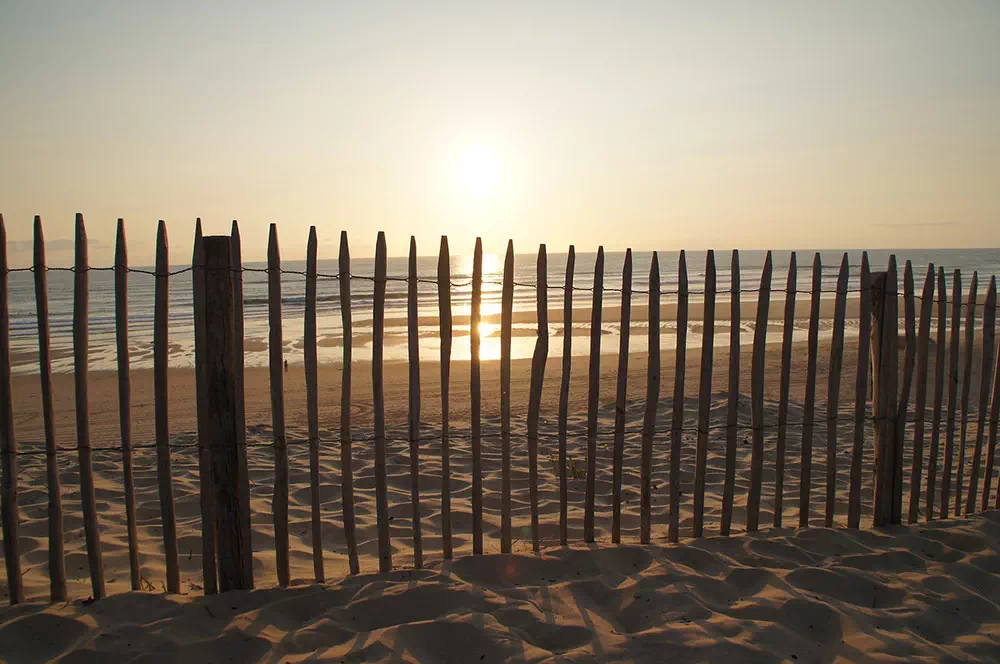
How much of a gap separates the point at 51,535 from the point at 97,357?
1209 centimetres

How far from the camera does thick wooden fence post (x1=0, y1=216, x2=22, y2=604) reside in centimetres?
346

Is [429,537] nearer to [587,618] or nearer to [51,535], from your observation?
[587,618]

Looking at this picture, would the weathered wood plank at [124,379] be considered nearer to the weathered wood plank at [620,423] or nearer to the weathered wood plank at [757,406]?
the weathered wood plank at [620,423]

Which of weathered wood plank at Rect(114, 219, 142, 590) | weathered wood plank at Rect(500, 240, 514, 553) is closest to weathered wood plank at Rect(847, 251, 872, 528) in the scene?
weathered wood plank at Rect(500, 240, 514, 553)

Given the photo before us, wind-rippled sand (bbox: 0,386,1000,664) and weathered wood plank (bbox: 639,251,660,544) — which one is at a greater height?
weathered wood plank (bbox: 639,251,660,544)

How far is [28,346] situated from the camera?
15953 millimetres

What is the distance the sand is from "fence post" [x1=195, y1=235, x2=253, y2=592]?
22 cm

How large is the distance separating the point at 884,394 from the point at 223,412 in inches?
167

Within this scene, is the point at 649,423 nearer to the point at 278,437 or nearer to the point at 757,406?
the point at 757,406

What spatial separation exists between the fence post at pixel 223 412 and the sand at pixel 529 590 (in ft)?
0.73

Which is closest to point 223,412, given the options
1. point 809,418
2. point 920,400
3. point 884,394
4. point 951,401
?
point 809,418

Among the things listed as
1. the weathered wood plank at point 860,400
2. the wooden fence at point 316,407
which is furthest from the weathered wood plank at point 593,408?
the weathered wood plank at point 860,400

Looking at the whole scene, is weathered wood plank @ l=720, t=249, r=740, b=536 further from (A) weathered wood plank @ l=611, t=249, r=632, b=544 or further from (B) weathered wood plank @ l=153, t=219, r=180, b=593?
(B) weathered wood plank @ l=153, t=219, r=180, b=593

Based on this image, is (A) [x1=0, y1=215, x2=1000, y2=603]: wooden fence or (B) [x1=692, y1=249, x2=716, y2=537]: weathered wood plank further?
(B) [x1=692, y1=249, x2=716, y2=537]: weathered wood plank
